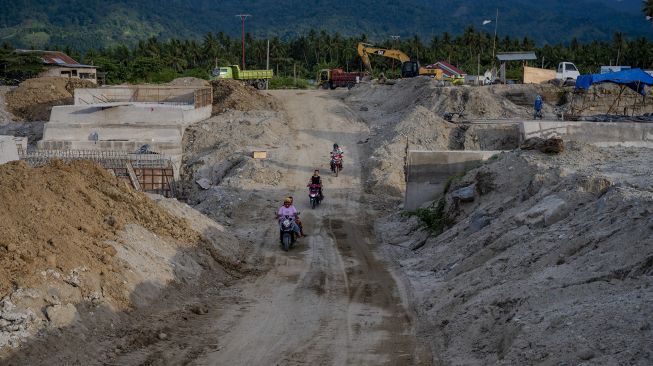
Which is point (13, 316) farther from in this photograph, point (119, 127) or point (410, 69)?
point (410, 69)

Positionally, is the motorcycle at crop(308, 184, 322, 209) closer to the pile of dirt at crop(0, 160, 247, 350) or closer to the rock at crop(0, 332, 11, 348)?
the pile of dirt at crop(0, 160, 247, 350)

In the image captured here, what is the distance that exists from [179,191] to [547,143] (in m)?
16.4

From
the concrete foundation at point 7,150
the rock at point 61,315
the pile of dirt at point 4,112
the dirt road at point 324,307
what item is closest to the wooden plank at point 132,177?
the concrete foundation at point 7,150

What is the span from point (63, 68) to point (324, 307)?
196 feet

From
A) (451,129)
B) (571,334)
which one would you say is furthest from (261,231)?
(451,129)

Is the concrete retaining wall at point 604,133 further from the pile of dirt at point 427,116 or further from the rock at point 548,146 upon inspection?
the pile of dirt at point 427,116

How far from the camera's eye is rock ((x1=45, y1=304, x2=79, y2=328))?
9.48m

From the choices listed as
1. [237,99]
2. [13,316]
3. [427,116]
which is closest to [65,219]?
[13,316]

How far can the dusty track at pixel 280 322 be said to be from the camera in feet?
31.4

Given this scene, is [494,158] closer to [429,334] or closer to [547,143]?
[547,143]

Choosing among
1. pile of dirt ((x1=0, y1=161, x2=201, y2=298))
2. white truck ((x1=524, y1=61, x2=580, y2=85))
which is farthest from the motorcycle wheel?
white truck ((x1=524, y1=61, x2=580, y2=85))

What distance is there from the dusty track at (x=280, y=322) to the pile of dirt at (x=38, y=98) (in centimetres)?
3193

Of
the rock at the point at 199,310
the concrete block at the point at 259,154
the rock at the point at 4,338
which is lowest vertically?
the rock at the point at 199,310

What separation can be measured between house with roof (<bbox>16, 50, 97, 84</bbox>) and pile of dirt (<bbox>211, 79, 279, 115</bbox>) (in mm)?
24114
